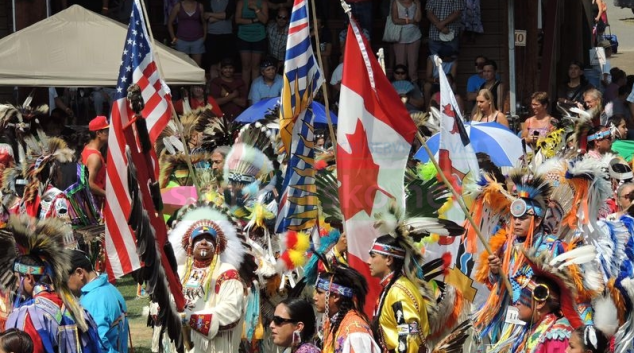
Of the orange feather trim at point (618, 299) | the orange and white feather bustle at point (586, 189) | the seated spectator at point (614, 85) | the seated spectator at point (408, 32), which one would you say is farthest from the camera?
the seated spectator at point (614, 85)

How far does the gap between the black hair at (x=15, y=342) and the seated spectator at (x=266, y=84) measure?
9.03 meters

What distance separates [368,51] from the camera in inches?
358

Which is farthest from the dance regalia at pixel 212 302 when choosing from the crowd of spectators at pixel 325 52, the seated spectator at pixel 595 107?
the crowd of spectators at pixel 325 52

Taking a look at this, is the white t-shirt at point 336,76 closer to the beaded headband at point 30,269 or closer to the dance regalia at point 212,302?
the dance regalia at point 212,302

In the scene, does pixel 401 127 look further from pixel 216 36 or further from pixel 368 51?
pixel 216 36

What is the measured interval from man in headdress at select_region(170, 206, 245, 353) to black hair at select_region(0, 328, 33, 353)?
5.83ft

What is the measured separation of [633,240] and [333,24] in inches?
395

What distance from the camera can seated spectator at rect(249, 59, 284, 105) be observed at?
15.4m

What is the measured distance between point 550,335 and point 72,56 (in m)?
8.83

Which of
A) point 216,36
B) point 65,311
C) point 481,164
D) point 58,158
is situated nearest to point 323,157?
point 481,164

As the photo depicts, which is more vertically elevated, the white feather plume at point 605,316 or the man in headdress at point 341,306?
the man in headdress at point 341,306

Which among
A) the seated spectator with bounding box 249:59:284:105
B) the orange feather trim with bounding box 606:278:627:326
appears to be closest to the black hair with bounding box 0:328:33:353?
the orange feather trim with bounding box 606:278:627:326

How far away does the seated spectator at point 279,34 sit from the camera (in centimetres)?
1631

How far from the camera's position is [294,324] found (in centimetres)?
666
